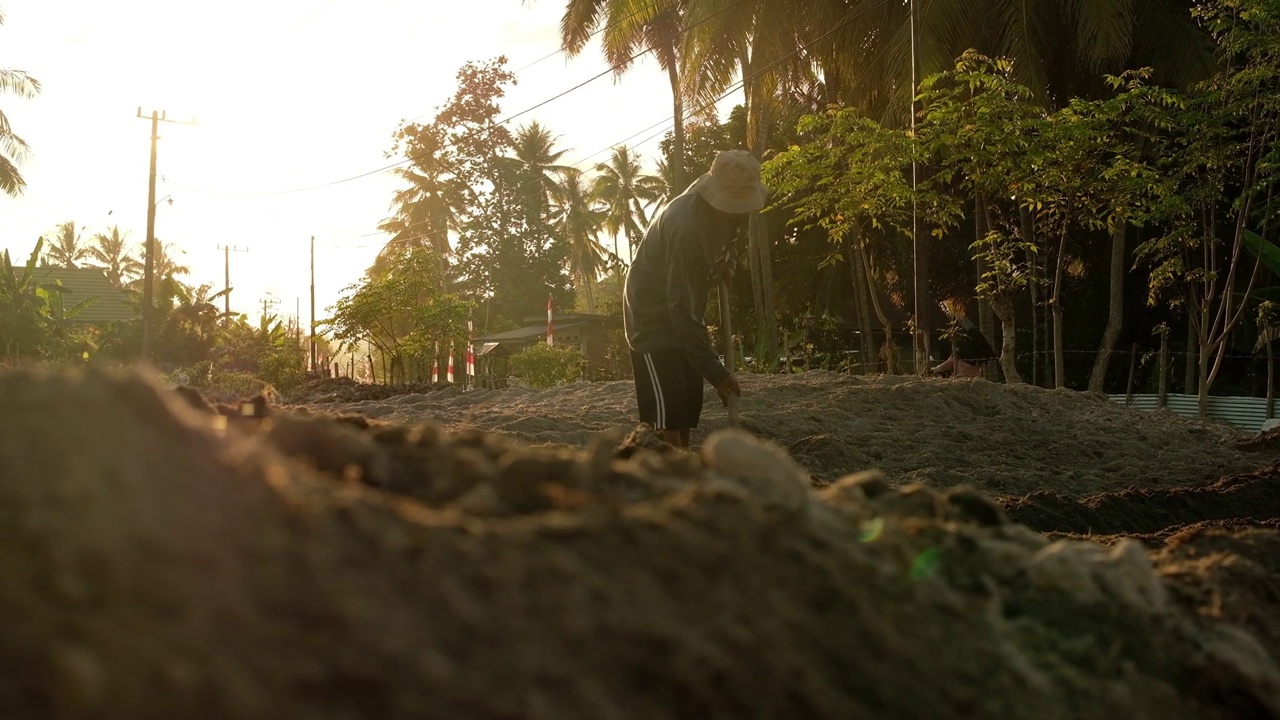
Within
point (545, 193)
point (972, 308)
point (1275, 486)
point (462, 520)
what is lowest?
point (1275, 486)

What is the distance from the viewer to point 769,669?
1411mm

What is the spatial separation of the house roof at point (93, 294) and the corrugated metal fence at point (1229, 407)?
4481cm

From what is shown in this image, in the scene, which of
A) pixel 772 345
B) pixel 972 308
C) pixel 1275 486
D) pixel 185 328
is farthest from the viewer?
pixel 185 328

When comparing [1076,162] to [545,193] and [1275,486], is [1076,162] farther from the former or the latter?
[545,193]

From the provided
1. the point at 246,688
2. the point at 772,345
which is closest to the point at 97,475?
the point at 246,688

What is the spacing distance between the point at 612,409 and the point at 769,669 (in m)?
8.14

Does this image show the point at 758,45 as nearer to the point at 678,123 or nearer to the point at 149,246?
the point at 678,123

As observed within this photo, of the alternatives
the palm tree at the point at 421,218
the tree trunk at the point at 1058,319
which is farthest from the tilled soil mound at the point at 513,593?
the palm tree at the point at 421,218

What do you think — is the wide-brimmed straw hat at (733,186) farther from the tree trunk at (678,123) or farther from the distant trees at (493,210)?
the distant trees at (493,210)

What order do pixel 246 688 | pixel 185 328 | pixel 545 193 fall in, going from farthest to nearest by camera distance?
pixel 545 193, pixel 185 328, pixel 246 688

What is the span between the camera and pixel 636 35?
25984mm

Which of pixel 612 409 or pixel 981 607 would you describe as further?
pixel 612 409

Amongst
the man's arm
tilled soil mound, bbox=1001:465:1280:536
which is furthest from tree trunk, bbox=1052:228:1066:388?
the man's arm

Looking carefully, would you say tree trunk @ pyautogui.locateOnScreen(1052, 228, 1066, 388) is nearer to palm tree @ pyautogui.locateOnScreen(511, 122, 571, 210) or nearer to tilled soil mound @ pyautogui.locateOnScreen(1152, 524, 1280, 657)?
tilled soil mound @ pyautogui.locateOnScreen(1152, 524, 1280, 657)
